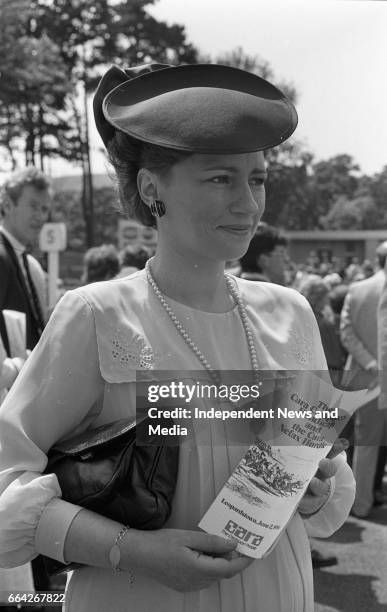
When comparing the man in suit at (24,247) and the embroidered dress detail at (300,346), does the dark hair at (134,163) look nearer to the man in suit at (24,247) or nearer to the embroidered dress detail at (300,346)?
the embroidered dress detail at (300,346)

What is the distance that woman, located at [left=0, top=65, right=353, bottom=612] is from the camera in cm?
113

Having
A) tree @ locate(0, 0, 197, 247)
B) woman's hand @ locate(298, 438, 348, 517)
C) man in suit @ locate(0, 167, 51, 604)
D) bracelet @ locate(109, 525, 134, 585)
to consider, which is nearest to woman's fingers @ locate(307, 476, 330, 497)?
woman's hand @ locate(298, 438, 348, 517)

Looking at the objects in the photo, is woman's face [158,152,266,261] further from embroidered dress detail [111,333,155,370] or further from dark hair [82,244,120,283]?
dark hair [82,244,120,283]

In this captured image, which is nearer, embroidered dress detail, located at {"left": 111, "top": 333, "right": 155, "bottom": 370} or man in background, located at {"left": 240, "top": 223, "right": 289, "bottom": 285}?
embroidered dress detail, located at {"left": 111, "top": 333, "right": 155, "bottom": 370}

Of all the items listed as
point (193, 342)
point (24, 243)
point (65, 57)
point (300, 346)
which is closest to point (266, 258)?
point (24, 243)

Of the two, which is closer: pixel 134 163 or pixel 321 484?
pixel 321 484

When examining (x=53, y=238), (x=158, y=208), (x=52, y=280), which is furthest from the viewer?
(x=53, y=238)

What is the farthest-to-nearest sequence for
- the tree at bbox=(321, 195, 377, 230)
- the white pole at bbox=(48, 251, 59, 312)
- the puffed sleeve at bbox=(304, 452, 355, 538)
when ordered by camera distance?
the tree at bbox=(321, 195, 377, 230) → the white pole at bbox=(48, 251, 59, 312) → the puffed sleeve at bbox=(304, 452, 355, 538)

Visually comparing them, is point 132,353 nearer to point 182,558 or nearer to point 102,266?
point 182,558

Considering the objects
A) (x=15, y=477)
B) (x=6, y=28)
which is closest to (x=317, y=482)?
(x=15, y=477)

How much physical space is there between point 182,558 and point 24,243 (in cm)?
262

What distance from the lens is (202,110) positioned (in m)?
1.16

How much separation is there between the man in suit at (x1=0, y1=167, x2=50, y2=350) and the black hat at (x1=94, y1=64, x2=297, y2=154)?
2.10 metres

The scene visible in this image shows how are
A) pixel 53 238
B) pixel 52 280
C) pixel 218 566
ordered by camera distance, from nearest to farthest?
pixel 218 566, pixel 52 280, pixel 53 238
